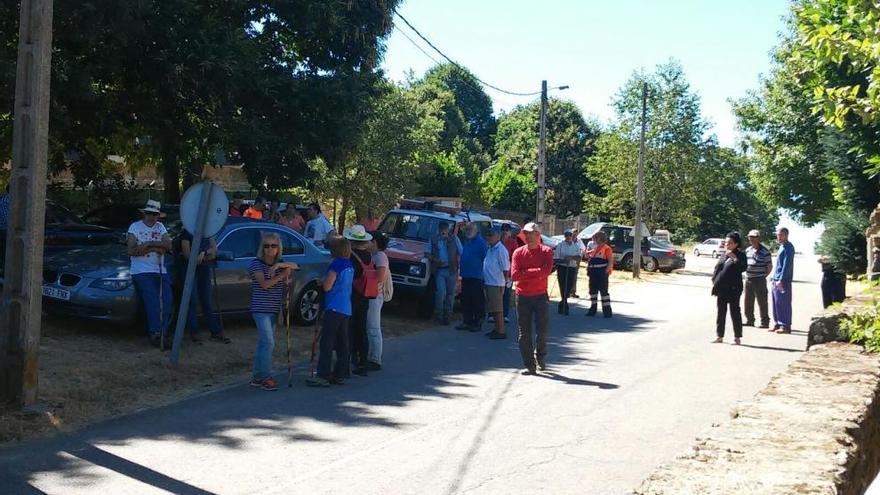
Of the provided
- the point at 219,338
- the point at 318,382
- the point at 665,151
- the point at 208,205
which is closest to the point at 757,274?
the point at 318,382

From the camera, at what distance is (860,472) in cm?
431

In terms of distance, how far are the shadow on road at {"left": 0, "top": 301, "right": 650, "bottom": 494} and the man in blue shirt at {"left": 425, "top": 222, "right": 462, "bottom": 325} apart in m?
2.38

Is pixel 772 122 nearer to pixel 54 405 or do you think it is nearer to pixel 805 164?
pixel 805 164

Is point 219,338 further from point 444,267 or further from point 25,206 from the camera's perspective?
point 444,267

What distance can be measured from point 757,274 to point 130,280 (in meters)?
11.0

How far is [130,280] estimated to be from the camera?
11297mm

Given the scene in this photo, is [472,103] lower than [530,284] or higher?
higher

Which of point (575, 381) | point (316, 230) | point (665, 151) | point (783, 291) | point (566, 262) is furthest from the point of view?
point (665, 151)

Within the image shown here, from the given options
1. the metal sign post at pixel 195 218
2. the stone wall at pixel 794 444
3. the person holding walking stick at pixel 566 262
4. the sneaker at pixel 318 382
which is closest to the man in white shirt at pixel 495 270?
the person holding walking stick at pixel 566 262

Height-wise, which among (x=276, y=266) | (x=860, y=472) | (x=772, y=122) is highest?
(x=772, y=122)

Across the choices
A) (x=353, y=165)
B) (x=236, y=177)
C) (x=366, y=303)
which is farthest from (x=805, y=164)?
(x=366, y=303)

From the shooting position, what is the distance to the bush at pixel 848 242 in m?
27.1

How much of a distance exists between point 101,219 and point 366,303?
7.49m

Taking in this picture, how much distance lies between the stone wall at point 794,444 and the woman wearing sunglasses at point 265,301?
18.4 feet
